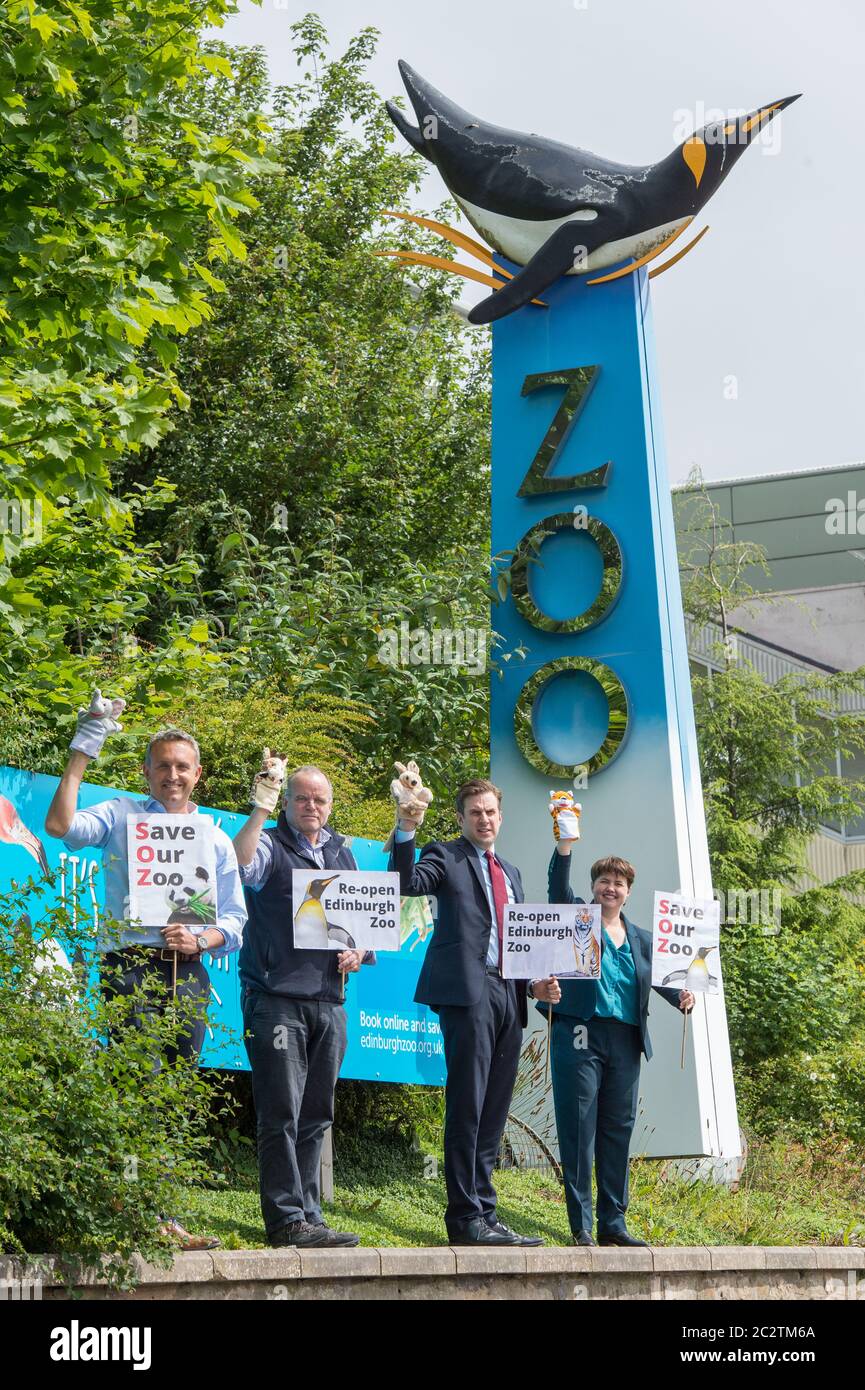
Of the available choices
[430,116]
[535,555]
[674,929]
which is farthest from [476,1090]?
[430,116]

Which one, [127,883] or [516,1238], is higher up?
[127,883]

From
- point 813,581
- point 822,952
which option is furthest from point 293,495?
point 813,581

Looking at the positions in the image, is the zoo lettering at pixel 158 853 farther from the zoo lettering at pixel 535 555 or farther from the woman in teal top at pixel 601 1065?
the zoo lettering at pixel 535 555

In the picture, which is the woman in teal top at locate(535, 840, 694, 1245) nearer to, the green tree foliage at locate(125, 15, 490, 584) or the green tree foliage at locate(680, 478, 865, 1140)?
the green tree foliage at locate(680, 478, 865, 1140)

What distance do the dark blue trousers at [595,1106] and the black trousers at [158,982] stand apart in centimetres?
206

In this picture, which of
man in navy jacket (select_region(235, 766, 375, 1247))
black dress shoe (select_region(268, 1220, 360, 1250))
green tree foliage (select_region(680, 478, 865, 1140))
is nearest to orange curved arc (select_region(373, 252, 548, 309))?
green tree foliage (select_region(680, 478, 865, 1140))

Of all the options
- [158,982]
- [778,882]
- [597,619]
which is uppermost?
[597,619]

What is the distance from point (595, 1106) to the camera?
26.2 feet

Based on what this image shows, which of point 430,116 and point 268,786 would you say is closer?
point 268,786

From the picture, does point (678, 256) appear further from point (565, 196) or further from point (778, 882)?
point (778, 882)

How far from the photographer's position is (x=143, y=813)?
6652 mm

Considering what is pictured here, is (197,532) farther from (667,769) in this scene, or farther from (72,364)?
(72,364)

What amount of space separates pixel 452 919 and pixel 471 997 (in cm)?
36

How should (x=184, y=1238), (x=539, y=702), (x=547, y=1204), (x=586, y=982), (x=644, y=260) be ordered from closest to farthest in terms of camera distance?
1. (x=184, y=1238)
2. (x=586, y=982)
3. (x=547, y=1204)
4. (x=539, y=702)
5. (x=644, y=260)
